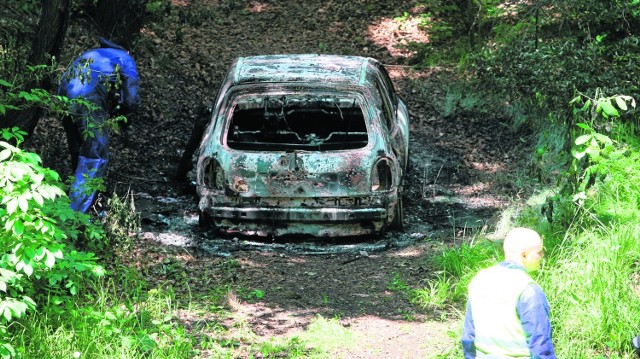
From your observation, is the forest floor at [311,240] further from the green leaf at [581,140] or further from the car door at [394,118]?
the green leaf at [581,140]

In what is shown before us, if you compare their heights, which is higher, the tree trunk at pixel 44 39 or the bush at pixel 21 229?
the tree trunk at pixel 44 39

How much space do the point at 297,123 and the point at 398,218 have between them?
5.33 feet

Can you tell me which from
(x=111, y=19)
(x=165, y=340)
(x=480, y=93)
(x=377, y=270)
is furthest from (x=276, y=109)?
(x=480, y=93)

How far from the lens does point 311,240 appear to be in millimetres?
8727

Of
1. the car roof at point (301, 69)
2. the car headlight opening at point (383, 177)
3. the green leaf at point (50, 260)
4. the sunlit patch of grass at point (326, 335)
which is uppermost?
the car roof at point (301, 69)

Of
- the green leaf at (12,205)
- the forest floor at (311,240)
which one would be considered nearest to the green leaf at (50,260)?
the green leaf at (12,205)

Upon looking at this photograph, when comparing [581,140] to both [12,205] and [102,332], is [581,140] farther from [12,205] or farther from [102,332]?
[12,205]

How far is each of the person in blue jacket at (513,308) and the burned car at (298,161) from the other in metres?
4.11

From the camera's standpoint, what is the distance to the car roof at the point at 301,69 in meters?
8.80

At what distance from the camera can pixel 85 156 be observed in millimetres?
8797

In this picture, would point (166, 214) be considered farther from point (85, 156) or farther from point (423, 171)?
point (423, 171)

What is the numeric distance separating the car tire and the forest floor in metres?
0.11

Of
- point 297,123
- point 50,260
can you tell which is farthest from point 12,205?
point 297,123

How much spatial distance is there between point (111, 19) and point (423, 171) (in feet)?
14.6
